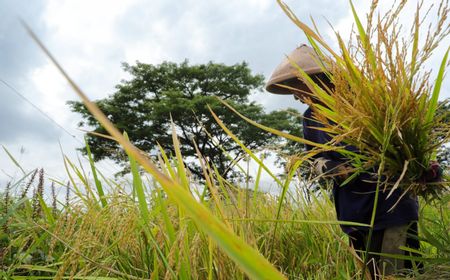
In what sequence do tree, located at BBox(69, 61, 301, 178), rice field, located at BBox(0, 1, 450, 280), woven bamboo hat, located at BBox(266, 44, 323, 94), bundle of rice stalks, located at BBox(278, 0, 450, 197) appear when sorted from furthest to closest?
tree, located at BBox(69, 61, 301, 178) → woven bamboo hat, located at BBox(266, 44, 323, 94) → bundle of rice stalks, located at BBox(278, 0, 450, 197) → rice field, located at BBox(0, 1, 450, 280)

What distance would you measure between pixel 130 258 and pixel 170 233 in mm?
505

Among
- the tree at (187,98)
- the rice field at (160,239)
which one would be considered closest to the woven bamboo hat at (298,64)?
the rice field at (160,239)

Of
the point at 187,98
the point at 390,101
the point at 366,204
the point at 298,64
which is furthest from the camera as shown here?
the point at 187,98

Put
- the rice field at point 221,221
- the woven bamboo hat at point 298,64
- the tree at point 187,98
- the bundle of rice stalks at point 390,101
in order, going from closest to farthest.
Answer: the rice field at point 221,221 → the bundle of rice stalks at point 390,101 → the woven bamboo hat at point 298,64 → the tree at point 187,98

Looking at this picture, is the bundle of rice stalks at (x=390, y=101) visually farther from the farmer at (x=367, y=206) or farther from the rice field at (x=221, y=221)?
the farmer at (x=367, y=206)

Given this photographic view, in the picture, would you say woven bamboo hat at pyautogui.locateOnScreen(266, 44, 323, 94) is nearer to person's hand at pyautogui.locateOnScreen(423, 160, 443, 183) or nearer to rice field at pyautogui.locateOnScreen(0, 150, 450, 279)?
rice field at pyautogui.locateOnScreen(0, 150, 450, 279)

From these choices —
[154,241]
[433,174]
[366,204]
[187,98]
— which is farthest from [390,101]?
[187,98]

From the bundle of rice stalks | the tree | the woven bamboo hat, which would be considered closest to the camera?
the bundle of rice stalks

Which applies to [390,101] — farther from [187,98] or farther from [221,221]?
[187,98]

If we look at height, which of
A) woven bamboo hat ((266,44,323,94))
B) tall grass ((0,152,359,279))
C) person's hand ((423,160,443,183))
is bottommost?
tall grass ((0,152,359,279))

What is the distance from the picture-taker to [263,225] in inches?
85.3

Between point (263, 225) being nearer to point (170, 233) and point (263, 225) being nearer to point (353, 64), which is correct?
point (170, 233)

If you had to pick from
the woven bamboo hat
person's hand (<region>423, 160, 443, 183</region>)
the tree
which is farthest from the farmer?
the tree

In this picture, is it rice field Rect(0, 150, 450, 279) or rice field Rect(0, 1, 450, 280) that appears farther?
rice field Rect(0, 150, 450, 279)
